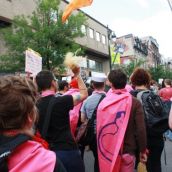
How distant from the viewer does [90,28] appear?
4666cm

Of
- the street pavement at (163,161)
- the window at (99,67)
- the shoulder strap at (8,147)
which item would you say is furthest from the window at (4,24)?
the shoulder strap at (8,147)

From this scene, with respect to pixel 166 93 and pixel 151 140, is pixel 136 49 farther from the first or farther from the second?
pixel 151 140

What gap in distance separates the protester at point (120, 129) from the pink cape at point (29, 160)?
8.94 ft

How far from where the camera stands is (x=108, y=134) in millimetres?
4641

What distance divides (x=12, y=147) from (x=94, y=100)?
404cm

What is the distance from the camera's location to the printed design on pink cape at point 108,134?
454 cm

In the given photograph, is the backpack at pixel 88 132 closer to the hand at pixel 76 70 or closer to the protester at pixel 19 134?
the hand at pixel 76 70

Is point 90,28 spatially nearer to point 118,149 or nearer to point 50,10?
point 50,10

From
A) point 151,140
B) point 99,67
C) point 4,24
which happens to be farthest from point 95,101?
point 99,67

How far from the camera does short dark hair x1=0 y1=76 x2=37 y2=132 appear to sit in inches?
71.4

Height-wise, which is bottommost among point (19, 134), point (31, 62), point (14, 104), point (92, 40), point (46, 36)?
point (19, 134)

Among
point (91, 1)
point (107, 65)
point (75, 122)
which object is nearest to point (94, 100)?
point (75, 122)

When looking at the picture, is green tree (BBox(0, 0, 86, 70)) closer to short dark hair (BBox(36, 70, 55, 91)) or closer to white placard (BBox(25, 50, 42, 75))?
white placard (BBox(25, 50, 42, 75))

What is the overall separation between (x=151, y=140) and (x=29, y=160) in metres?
3.38
